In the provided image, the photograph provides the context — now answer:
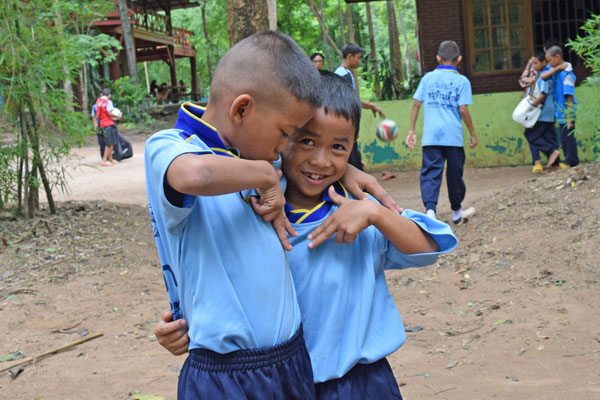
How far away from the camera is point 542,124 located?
979 cm

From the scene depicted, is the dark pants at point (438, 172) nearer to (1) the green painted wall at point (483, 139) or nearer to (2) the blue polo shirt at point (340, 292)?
(1) the green painted wall at point (483, 139)

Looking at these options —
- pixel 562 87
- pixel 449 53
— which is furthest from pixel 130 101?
pixel 449 53

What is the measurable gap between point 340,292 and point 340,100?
0.50 m

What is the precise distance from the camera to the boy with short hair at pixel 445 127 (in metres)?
6.80

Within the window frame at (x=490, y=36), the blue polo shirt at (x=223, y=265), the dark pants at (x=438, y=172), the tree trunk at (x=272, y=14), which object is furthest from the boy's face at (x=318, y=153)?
the window frame at (x=490, y=36)

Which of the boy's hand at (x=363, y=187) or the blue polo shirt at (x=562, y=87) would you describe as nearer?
the boy's hand at (x=363, y=187)

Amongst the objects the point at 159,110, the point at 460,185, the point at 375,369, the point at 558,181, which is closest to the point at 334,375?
the point at 375,369

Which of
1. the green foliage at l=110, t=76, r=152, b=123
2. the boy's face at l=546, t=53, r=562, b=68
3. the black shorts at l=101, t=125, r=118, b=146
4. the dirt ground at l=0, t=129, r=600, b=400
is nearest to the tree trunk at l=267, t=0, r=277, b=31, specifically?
the dirt ground at l=0, t=129, r=600, b=400

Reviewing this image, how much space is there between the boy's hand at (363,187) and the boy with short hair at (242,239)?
0.31m

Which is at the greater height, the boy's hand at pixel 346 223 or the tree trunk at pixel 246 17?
the tree trunk at pixel 246 17

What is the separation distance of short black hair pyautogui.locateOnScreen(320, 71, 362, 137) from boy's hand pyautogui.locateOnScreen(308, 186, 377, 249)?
24 centimetres

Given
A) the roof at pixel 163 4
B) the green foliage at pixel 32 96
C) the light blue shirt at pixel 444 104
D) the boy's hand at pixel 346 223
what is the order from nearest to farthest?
the boy's hand at pixel 346 223
the green foliage at pixel 32 96
the light blue shirt at pixel 444 104
the roof at pixel 163 4

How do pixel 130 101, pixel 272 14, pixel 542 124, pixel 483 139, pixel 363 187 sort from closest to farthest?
pixel 363 187, pixel 542 124, pixel 272 14, pixel 483 139, pixel 130 101

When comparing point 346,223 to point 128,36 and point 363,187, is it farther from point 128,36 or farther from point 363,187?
point 128,36
